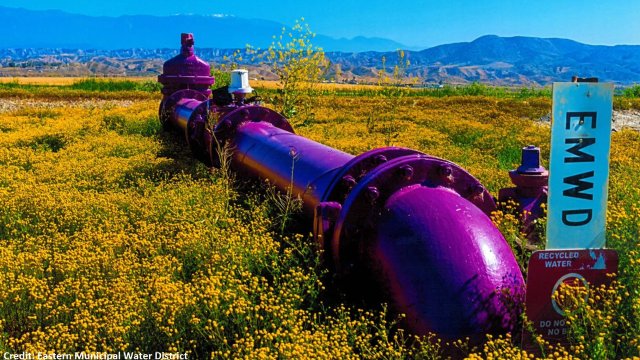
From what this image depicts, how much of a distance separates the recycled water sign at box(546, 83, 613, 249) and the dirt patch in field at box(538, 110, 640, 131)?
14.8 meters

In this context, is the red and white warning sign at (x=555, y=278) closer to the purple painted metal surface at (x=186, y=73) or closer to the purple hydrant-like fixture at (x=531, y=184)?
the purple hydrant-like fixture at (x=531, y=184)

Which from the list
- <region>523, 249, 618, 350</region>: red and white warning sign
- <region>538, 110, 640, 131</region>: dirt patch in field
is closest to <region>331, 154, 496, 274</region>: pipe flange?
<region>523, 249, 618, 350</region>: red and white warning sign

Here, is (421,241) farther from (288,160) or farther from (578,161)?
(288,160)

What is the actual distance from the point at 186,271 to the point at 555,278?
9.56 feet

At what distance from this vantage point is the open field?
3.19m

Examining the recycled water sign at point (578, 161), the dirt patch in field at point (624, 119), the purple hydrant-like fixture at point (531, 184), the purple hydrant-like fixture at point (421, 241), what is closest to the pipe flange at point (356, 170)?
the purple hydrant-like fixture at point (421, 241)

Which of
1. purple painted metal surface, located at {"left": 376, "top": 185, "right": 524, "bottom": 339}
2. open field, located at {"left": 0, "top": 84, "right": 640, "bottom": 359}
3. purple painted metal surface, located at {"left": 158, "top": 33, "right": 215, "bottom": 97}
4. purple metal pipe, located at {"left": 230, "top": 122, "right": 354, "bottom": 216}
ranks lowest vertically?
open field, located at {"left": 0, "top": 84, "right": 640, "bottom": 359}

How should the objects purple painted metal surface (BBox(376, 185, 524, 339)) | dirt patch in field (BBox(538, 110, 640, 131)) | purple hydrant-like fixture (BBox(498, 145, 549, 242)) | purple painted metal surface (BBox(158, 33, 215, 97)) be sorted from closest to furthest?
purple painted metal surface (BBox(376, 185, 524, 339)) < purple hydrant-like fixture (BBox(498, 145, 549, 242)) < purple painted metal surface (BBox(158, 33, 215, 97)) < dirt patch in field (BBox(538, 110, 640, 131))

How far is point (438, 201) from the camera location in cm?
316

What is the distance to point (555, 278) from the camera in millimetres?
2971

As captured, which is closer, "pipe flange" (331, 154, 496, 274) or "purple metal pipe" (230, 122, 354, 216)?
"pipe flange" (331, 154, 496, 274)

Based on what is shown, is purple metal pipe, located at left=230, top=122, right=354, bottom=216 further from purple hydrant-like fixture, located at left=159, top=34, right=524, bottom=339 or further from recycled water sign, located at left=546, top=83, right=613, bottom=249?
recycled water sign, located at left=546, top=83, right=613, bottom=249

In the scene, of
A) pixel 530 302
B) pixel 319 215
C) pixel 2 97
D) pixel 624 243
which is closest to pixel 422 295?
pixel 530 302

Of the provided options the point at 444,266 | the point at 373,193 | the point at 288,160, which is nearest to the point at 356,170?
the point at 373,193
